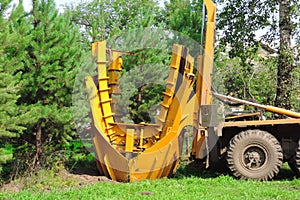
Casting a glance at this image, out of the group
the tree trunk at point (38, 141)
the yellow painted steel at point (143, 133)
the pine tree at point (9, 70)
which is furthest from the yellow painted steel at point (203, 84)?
the pine tree at point (9, 70)

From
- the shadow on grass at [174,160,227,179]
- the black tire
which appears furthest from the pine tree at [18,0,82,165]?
the black tire

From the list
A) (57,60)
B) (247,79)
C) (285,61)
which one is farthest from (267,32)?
(57,60)

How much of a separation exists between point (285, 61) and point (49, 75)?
6917mm

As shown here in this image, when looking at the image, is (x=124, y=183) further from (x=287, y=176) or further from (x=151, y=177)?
(x=287, y=176)

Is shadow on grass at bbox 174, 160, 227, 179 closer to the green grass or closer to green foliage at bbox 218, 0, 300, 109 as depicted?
the green grass

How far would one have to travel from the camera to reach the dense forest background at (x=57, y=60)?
7.02 metres

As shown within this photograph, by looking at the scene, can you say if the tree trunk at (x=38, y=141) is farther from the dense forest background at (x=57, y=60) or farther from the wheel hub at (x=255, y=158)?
the wheel hub at (x=255, y=158)

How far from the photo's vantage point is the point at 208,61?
8.46m

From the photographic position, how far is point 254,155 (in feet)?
27.3

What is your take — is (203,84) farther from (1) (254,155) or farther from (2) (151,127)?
(1) (254,155)

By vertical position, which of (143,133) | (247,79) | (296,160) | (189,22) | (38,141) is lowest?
(296,160)

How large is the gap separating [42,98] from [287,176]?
554 centimetres

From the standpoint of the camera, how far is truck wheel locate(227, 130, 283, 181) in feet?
26.8

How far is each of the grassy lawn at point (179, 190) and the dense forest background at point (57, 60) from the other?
968 millimetres
